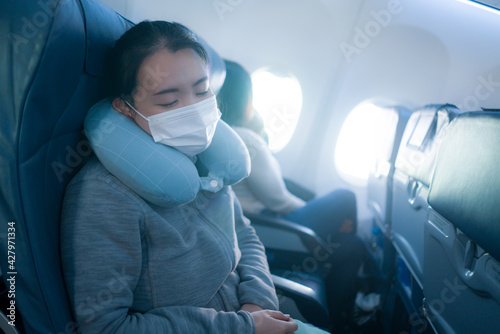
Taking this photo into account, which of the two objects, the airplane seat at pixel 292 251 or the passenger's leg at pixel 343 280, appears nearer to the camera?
the airplane seat at pixel 292 251

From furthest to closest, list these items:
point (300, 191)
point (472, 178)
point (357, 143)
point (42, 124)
Result: point (357, 143), point (300, 191), point (472, 178), point (42, 124)

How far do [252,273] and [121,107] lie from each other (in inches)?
29.3

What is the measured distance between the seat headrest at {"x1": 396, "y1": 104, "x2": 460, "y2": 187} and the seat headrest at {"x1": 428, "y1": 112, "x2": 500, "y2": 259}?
1.05ft

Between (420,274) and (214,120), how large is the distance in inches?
45.6

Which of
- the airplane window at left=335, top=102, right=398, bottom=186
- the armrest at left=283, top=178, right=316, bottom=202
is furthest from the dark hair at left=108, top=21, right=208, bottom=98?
the airplane window at left=335, top=102, right=398, bottom=186

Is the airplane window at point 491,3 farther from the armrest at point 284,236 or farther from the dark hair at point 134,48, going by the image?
the dark hair at point 134,48

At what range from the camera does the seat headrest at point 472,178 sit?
70 centimetres

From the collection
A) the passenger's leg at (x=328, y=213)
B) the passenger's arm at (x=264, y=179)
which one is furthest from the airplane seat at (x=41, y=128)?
the passenger's leg at (x=328, y=213)

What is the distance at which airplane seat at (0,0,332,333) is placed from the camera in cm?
58

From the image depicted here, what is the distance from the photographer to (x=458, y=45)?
8.70ft

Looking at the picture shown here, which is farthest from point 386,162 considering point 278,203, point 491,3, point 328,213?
point 491,3

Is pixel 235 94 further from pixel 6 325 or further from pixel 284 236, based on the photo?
pixel 6 325

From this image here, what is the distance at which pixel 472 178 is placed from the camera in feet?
2.57

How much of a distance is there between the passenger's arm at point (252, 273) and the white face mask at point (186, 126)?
1.34 feet
